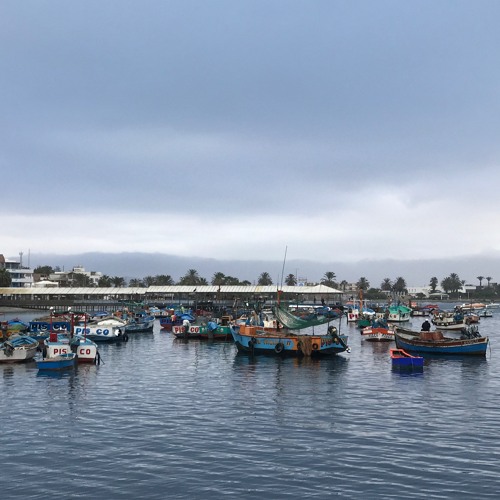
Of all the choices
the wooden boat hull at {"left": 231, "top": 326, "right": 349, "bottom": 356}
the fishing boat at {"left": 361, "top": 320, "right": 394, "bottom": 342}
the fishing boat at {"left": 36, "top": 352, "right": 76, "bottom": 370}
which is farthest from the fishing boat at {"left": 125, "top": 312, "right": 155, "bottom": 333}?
the fishing boat at {"left": 36, "top": 352, "right": 76, "bottom": 370}

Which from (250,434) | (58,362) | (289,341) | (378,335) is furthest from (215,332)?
(250,434)

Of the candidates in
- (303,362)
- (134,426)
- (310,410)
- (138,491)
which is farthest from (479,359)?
(138,491)

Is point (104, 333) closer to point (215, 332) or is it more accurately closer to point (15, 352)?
point (215, 332)

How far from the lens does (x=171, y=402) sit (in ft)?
135

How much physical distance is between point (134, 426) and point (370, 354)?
4584 cm

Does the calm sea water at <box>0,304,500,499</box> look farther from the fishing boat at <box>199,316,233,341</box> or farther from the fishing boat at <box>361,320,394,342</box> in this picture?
the fishing boat at <box>199,316,233,341</box>

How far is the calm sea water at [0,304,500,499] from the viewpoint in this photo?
78.8 feet

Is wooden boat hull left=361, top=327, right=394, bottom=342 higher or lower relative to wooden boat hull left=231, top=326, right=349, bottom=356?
lower

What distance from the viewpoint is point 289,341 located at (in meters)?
67.8

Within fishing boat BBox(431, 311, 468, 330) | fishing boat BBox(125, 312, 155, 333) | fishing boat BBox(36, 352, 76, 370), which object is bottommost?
fishing boat BBox(125, 312, 155, 333)

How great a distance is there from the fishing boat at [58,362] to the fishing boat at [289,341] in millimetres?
22341

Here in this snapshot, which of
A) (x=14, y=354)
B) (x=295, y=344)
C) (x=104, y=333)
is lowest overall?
(x=104, y=333)

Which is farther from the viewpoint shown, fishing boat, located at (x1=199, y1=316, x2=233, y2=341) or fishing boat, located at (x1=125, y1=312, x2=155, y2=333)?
fishing boat, located at (x1=125, y1=312, x2=155, y2=333)

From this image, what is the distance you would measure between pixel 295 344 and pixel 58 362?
87.5 ft
